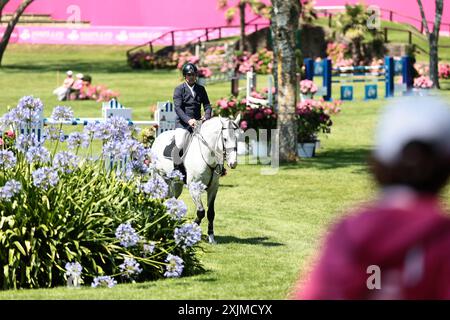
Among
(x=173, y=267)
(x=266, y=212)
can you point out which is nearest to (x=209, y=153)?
(x=173, y=267)

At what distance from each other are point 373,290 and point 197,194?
10272 millimetres

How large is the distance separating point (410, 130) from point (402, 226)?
0.92 feet

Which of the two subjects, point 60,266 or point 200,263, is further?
point 200,263

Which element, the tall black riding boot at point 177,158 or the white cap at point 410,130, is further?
the tall black riding boot at point 177,158

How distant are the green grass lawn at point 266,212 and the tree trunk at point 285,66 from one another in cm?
93

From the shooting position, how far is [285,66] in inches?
971

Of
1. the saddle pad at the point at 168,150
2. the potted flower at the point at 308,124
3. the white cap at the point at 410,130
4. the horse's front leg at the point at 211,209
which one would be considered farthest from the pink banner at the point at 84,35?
the white cap at the point at 410,130

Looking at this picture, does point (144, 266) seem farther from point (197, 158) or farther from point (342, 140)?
point (342, 140)

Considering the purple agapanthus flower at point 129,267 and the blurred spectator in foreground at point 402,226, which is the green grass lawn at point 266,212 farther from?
the blurred spectator in foreground at point 402,226

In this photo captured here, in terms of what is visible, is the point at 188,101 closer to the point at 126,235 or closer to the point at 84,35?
the point at 126,235

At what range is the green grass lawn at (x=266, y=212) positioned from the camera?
10766mm

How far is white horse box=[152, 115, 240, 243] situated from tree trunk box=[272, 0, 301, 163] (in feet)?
33.4

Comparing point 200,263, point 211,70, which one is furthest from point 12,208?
point 211,70

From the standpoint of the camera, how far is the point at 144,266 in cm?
1155
